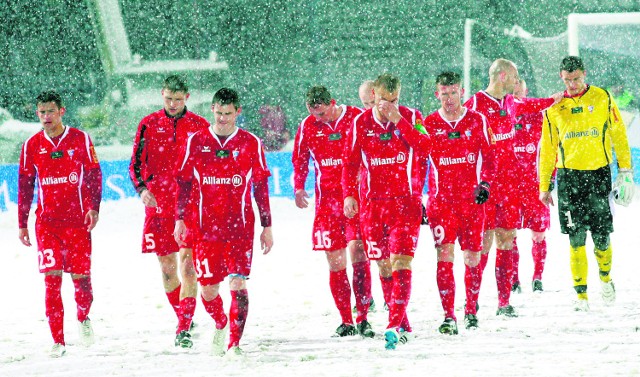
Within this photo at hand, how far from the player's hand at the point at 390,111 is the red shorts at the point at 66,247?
2200 mm

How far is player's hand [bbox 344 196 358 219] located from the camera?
6.60 metres

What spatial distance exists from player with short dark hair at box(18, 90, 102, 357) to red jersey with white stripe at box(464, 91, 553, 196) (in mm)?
2931

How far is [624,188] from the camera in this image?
7.86 metres

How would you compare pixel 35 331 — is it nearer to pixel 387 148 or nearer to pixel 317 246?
→ pixel 317 246

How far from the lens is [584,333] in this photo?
6.82m

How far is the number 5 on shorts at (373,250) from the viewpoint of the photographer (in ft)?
22.1

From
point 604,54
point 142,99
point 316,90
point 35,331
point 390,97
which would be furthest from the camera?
point 142,99

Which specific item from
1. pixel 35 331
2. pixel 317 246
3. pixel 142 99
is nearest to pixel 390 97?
pixel 317 246

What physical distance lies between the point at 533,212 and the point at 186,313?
3216 millimetres

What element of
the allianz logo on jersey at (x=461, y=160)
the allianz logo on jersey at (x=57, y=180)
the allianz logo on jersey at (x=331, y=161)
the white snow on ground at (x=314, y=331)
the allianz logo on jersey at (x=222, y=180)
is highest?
the allianz logo on jersey at (x=331, y=161)

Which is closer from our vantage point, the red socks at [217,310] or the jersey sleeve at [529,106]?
the red socks at [217,310]

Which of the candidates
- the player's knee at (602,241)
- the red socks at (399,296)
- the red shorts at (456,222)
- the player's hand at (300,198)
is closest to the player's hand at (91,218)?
the player's hand at (300,198)

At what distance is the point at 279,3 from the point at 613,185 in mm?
16931

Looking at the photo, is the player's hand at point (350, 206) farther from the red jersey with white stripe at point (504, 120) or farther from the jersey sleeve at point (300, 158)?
the red jersey with white stripe at point (504, 120)
